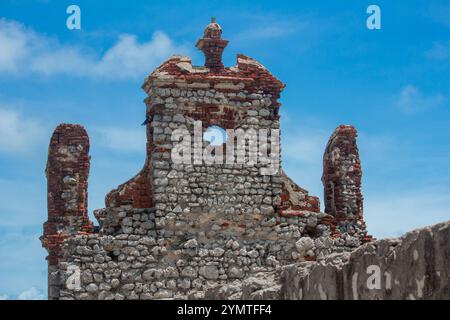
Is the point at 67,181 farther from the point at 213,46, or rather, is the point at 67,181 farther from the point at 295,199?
the point at 295,199

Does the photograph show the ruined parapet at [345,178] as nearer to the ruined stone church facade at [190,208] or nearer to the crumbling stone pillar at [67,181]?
the ruined stone church facade at [190,208]

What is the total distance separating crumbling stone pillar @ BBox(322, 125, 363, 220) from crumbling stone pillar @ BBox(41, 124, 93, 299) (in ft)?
15.7

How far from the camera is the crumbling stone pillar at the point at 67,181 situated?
55.5 feet

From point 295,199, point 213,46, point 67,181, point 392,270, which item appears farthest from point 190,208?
point 392,270

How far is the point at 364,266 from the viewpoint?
7.50 meters

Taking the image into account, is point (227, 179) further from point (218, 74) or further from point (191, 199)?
point (218, 74)

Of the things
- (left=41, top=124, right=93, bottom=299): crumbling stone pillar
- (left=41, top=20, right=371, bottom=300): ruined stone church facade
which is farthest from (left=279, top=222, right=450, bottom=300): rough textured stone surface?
(left=41, top=124, right=93, bottom=299): crumbling stone pillar

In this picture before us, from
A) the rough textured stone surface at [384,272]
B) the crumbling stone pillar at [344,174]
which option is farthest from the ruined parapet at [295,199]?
the rough textured stone surface at [384,272]

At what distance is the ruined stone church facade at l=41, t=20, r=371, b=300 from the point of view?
16.2 meters

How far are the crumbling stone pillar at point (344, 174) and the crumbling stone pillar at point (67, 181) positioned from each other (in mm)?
4789

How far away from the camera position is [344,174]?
17.9m

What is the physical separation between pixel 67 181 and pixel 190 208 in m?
2.36

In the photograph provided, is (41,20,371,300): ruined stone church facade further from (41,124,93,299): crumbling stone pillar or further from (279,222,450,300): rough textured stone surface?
(279,222,450,300): rough textured stone surface
